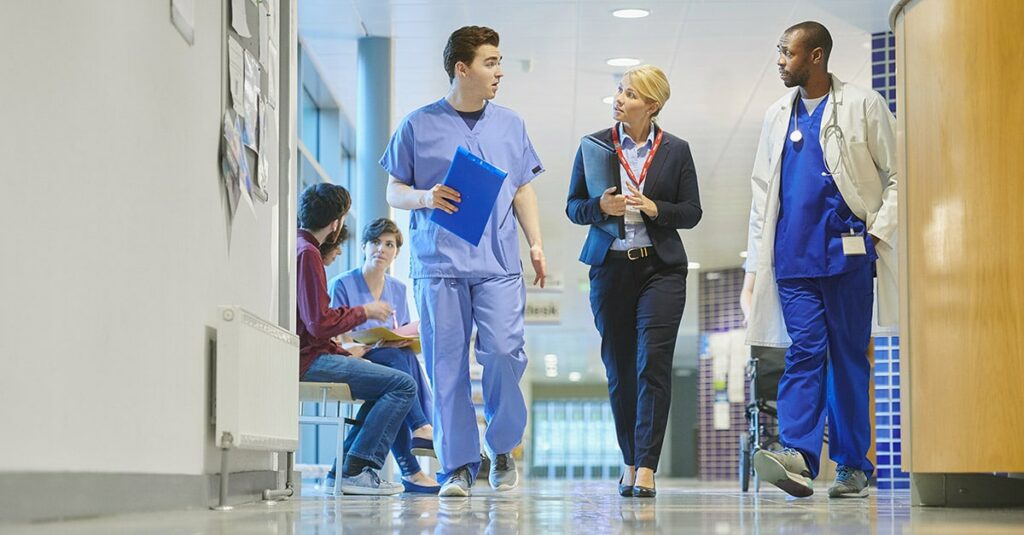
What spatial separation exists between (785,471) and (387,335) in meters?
2.34

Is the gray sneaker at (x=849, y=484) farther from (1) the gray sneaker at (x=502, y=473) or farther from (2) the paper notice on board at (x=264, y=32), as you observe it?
(2) the paper notice on board at (x=264, y=32)

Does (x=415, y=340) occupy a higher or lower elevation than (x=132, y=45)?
lower

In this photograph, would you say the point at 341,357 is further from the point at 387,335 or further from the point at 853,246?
the point at 853,246

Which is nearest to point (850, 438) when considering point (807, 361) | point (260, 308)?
point (807, 361)

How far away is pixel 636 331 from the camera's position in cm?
469

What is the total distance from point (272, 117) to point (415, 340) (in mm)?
1651

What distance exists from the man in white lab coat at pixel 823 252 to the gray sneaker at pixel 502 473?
97 centimetres

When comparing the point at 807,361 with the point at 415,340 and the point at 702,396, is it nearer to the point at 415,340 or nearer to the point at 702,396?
the point at 415,340

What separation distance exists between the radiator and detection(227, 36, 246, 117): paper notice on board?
0.65 meters

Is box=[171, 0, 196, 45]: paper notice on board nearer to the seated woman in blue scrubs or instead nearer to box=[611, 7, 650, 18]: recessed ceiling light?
the seated woman in blue scrubs

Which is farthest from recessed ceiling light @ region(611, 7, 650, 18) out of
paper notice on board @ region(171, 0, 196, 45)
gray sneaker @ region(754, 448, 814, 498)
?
paper notice on board @ region(171, 0, 196, 45)

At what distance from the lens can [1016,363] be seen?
2.86 m

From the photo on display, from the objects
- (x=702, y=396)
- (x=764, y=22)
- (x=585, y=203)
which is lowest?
(x=702, y=396)

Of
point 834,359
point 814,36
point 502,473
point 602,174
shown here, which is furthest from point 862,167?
point 502,473
